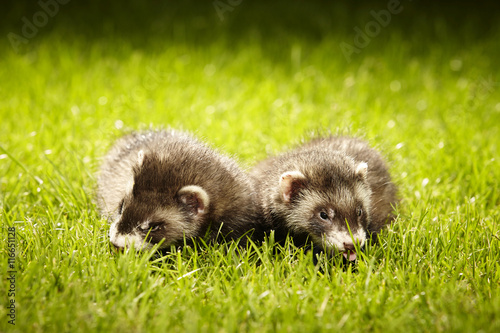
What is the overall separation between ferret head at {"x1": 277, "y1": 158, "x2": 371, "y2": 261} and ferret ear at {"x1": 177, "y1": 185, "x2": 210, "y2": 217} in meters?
0.73

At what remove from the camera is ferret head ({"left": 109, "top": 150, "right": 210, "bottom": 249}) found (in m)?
3.84

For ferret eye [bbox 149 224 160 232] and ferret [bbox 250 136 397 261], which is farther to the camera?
ferret [bbox 250 136 397 261]

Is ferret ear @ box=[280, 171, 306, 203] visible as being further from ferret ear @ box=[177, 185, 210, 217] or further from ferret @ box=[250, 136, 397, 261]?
ferret ear @ box=[177, 185, 210, 217]

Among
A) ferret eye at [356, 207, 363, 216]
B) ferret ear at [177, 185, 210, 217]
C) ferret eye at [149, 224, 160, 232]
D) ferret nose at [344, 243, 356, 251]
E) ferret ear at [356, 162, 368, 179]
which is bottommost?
ferret nose at [344, 243, 356, 251]

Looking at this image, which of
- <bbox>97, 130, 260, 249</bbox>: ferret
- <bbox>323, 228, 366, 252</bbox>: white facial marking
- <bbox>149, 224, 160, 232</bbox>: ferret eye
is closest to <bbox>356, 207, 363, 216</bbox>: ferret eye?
<bbox>323, 228, 366, 252</bbox>: white facial marking

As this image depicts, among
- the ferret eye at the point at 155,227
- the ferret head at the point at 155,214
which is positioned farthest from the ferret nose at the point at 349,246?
the ferret eye at the point at 155,227

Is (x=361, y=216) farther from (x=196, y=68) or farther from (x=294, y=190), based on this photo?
(x=196, y=68)

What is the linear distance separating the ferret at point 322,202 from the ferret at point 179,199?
0.79 ft

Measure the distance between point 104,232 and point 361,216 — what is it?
2227 millimetres

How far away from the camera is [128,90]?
320 inches

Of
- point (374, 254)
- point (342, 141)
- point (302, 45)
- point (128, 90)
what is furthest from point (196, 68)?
point (374, 254)

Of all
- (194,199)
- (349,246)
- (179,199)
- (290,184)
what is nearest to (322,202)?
(290,184)

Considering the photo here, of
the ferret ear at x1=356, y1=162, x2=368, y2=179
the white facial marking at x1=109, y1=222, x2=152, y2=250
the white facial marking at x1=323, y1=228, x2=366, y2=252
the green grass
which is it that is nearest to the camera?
the green grass

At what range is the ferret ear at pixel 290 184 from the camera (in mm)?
4293
